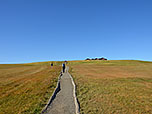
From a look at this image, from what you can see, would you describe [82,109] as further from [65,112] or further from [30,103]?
[30,103]

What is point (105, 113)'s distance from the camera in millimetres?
6898

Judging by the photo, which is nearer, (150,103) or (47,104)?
(47,104)

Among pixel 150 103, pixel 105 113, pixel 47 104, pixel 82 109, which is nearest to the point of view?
pixel 105 113

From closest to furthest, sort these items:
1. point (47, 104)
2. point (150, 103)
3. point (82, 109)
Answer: point (82, 109), point (47, 104), point (150, 103)

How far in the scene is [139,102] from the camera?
28.7 feet

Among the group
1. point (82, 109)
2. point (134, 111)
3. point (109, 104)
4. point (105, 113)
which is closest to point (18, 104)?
point (82, 109)

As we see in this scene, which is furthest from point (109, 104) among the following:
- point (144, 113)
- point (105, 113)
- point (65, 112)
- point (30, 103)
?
point (30, 103)

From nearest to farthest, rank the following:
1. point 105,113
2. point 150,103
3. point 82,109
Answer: point 105,113 < point 82,109 < point 150,103

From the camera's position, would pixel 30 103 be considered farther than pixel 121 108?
Yes

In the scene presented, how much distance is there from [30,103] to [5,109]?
1.60m

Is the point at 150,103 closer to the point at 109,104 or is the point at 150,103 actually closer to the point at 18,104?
the point at 109,104

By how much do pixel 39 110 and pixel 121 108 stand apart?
5625 mm

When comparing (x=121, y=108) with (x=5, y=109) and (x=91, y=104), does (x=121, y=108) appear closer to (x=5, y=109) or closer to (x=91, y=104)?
(x=91, y=104)

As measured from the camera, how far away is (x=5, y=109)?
7508 millimetres
